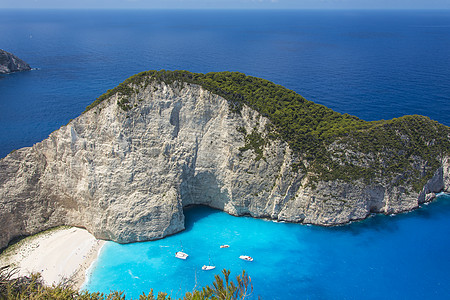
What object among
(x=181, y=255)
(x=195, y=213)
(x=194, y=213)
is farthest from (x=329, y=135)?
(x=181, y=255)

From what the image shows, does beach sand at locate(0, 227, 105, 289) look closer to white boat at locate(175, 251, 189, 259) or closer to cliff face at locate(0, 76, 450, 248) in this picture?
cliff face at locate(0, 76, 450, 248)

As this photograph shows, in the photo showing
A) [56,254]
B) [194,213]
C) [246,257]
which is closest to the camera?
[246,257]

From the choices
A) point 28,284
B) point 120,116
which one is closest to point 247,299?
point 28,284

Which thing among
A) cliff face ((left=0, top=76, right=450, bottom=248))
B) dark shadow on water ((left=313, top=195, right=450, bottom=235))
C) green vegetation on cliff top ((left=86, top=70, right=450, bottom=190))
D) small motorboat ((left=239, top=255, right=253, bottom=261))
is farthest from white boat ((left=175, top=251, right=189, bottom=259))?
dark shadow on water ((left=313, top=195, right=450, bottom=235))

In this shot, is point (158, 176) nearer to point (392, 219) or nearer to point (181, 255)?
point (181, 255)

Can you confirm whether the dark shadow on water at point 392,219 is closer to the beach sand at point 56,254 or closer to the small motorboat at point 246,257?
the small motorboat at point 246,257

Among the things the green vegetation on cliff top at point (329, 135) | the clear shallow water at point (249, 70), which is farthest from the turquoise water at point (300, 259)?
the clear shallow water at point (249, 70)
